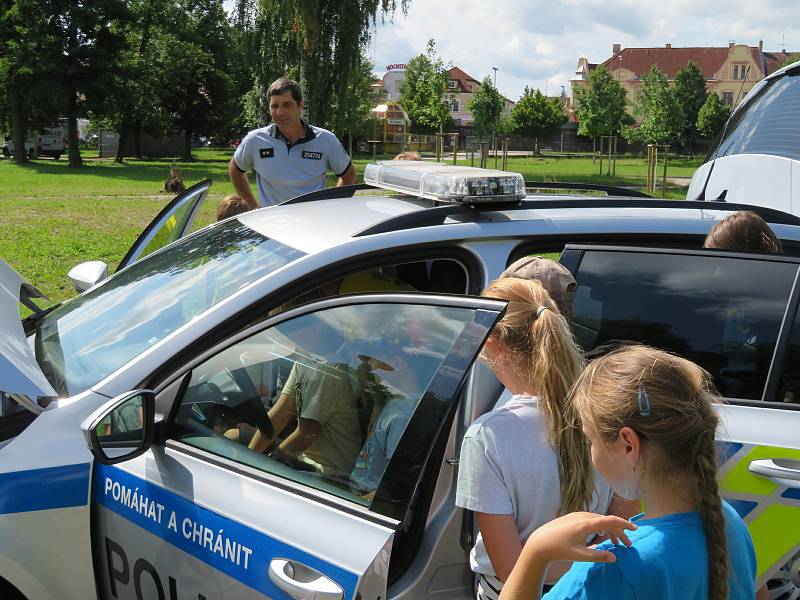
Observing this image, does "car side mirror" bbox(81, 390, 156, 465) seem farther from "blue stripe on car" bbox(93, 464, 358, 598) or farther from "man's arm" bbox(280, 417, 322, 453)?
"man's arm" bbox(280, 417, 322, 453)

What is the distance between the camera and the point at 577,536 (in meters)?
1.40

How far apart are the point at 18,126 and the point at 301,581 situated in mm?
40301

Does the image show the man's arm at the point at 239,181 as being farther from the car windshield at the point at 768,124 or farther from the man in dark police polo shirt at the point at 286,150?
the car windshield at the point at 768,124

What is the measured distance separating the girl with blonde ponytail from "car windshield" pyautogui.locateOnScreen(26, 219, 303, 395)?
957 mm

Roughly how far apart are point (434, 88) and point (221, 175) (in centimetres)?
1655

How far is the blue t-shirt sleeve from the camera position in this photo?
146 centimetres

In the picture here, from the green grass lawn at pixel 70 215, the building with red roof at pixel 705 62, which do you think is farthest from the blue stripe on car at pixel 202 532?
the building with red roof at pixel 705 62

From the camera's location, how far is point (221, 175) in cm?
3466

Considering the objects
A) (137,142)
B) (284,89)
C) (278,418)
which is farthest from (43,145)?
(278,418)

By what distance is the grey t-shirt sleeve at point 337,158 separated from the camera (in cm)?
551

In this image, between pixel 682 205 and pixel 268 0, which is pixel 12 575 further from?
Answer: pixel 268 0

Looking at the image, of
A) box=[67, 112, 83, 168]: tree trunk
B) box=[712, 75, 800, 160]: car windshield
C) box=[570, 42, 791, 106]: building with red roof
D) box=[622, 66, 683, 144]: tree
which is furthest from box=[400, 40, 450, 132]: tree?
box=[570, 42, 791, 106]: building with red roof

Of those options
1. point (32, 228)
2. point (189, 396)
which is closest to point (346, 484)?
point (189, 396)

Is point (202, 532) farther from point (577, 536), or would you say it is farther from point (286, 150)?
point (286, 150)
